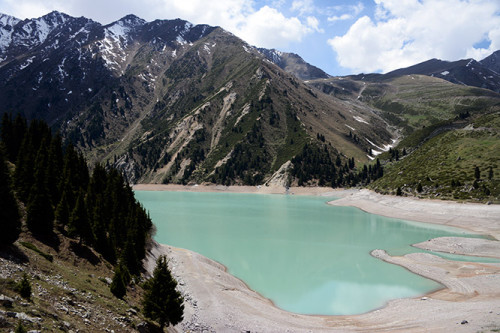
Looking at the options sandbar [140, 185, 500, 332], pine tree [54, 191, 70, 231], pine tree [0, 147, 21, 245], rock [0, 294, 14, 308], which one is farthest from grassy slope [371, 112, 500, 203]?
rock [0, 294, 14, 308]

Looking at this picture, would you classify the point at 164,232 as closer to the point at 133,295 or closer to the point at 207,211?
the point at 207,211

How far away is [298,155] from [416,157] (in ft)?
251

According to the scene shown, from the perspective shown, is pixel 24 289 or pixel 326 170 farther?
pixel 326 170

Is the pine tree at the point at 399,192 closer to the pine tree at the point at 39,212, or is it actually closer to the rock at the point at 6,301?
the pine tree at the point at 39,212

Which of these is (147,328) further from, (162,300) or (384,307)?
(384,307)

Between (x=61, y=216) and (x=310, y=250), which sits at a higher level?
(x=61, y=216)

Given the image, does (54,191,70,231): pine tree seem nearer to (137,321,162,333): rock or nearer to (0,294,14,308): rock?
(137,321,162,333): rock

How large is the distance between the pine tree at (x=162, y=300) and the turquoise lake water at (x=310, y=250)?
13707 mm

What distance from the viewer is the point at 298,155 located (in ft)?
627

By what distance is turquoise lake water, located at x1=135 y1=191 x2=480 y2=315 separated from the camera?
35062 millimetres

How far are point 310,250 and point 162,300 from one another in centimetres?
3745

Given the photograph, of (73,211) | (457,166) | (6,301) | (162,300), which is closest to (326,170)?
(457,166)

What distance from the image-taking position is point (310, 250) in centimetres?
5472

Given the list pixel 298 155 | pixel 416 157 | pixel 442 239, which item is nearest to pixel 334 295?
pixel 442 239
